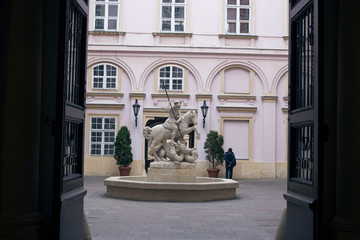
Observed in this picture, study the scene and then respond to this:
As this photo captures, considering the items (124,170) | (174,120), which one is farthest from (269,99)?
(174,120)

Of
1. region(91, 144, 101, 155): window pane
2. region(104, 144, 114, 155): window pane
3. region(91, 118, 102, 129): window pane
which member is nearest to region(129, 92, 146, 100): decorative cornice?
region(91, 118, 102, 129): window pane

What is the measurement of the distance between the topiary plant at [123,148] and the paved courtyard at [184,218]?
23.0 feet

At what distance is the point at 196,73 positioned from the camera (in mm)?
24609

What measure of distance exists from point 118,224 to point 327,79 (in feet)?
19.5

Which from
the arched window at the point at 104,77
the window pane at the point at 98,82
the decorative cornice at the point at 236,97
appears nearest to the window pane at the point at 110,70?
the arched window at the point at 104,77

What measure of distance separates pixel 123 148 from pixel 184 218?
1255cm

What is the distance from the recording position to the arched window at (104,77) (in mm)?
24500

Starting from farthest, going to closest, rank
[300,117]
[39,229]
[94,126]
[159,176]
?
[94,126], [159,176], [300,117], [39,229]

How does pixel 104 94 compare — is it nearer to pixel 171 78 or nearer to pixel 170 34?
pixel 171 78

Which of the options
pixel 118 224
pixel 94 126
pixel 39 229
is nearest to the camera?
pixel 39 229

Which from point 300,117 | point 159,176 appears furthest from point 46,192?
→ point 159,176

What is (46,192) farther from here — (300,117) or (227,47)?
(227,47)

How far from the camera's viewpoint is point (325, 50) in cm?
545

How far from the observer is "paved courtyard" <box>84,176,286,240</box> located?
8929 mm
